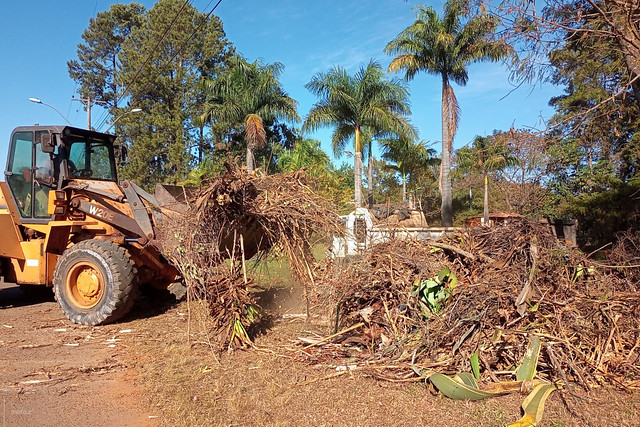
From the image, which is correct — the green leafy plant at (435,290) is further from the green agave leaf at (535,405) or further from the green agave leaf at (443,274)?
the green agave leaf at (535,405)

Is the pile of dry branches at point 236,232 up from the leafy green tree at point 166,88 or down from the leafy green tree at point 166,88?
down

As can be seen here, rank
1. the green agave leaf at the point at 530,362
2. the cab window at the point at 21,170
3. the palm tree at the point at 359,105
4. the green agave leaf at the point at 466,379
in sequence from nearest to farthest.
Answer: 1. the green agave leaf at the point at 466,379
2. the green agave leaf at the point at 530,362
3. the cab window at the point at 21,170
4. the palm tree at the point at 359,105

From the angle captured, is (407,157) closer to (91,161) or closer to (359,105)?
(359,105)

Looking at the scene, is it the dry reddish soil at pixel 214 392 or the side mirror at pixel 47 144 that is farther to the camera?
the side mirror at pixel 47 144

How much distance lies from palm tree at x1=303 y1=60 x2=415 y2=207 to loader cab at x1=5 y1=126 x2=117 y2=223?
1491 centimetres

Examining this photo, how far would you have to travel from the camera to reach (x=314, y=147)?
2614cm

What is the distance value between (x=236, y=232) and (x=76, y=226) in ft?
10.8

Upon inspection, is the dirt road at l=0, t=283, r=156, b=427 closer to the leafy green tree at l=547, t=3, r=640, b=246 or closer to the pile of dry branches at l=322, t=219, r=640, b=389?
the pile of dry branches at l=322, t=219, r=640, b=389

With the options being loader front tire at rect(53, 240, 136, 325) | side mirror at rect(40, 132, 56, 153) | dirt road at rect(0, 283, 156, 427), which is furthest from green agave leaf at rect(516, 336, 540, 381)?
side mirror at rect(40, 132, 56, 153)

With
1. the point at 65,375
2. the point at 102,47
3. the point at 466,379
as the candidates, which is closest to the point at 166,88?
the point at 102,47

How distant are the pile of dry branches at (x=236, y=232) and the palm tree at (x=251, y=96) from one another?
1693 centimetres

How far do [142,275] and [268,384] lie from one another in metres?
3.77

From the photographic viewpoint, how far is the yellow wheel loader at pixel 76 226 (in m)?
6.98

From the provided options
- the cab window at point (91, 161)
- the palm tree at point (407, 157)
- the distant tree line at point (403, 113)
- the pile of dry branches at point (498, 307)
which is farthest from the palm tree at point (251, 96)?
the pile of dry branches at point (498, 307)
